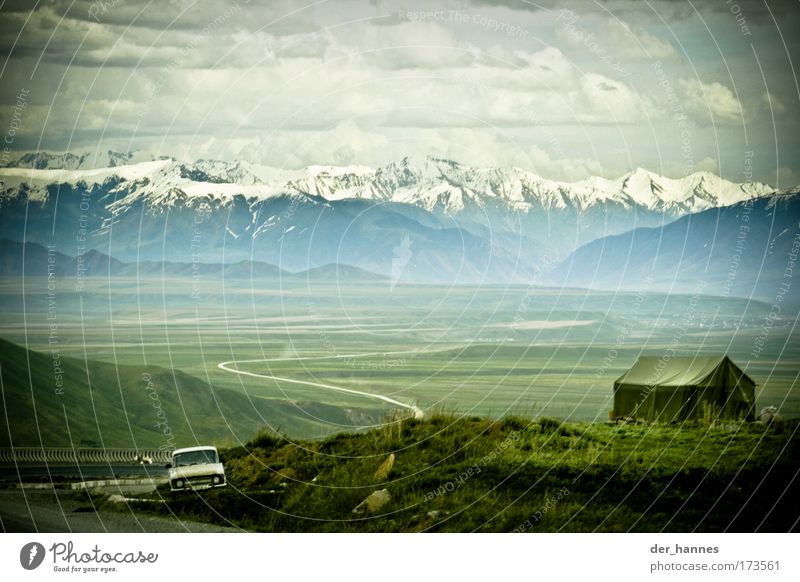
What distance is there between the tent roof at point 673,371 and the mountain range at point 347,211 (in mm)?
12808

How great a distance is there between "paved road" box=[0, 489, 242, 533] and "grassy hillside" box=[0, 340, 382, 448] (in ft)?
34.3

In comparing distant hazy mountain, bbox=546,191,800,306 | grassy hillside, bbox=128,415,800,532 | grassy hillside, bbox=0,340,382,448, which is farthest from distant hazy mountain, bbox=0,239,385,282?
grassy hillside, bbox=128,415,800,532

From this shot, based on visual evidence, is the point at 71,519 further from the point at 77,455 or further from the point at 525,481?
the point at 525,481

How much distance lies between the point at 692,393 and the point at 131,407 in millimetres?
22223

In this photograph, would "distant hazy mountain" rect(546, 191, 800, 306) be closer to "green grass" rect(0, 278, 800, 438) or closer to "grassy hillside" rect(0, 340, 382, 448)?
"green grass" rect(0, 278, 800, 438)

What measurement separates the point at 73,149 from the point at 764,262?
25.8 meters

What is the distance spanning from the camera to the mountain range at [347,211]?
38.8m

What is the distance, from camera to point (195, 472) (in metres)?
24.2

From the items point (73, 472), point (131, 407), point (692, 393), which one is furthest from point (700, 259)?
point (73, 472)

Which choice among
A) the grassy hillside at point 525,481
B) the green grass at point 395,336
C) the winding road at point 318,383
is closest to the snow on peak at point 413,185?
the green grass at point 395,336

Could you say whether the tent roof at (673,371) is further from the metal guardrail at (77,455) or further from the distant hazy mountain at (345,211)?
the distant hazy mountain at (345,211)

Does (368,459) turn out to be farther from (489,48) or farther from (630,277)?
(630,277)

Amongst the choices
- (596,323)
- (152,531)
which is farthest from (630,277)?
(152,531)

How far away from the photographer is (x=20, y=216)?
130 ft
